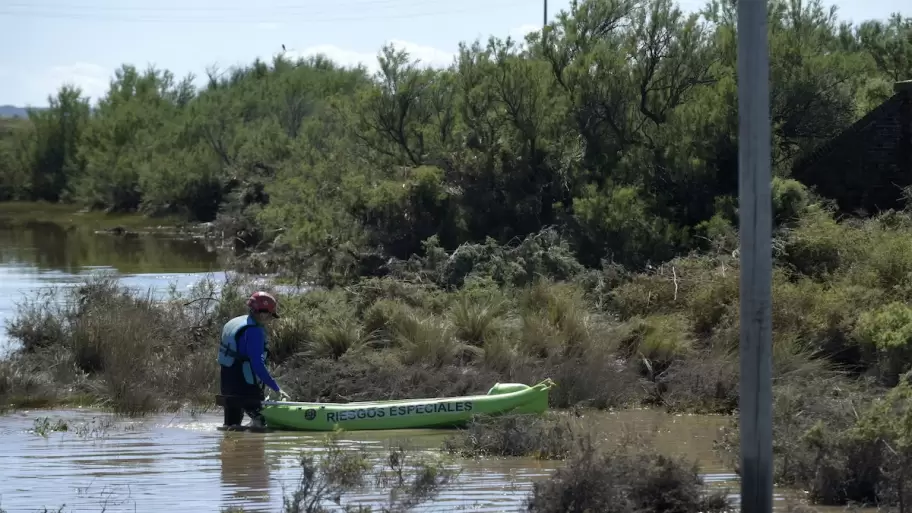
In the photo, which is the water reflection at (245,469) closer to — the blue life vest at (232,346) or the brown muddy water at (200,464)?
the brown muddy water at (200,464)

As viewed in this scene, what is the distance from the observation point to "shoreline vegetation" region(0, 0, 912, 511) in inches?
573

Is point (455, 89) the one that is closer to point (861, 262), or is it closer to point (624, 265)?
point (624, 265)

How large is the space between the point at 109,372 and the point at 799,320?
29.0 feet

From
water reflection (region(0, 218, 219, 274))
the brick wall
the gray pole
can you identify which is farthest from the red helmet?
Answer: water reflection (region(0, 218, 219, 274))

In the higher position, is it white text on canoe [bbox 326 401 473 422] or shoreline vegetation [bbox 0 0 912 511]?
shoreline vegetation [bbox 0 0 912 511]

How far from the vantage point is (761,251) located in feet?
23.8

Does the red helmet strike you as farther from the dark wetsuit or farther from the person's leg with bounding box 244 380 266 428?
the person's leg with bounding box 244 380 266 428

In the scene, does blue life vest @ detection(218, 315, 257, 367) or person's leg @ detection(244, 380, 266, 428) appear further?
person's leg @ detection(244, 380, 266, 428)

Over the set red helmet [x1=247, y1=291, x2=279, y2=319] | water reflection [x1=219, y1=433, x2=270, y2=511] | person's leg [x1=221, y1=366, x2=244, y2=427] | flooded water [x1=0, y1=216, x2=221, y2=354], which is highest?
flooded water [x1=0, y1=216, x2=221, y2=354]

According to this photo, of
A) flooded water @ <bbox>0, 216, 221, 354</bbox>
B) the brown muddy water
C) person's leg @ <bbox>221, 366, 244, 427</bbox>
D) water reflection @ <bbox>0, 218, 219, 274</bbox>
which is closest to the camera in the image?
the brown muddy water

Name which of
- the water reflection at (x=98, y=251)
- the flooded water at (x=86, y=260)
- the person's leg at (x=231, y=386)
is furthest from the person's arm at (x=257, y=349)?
the water reflection at (x=98, y=251)

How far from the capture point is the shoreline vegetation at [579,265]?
1456cm

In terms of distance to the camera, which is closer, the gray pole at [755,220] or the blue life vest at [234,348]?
the gray pole at [755,220]

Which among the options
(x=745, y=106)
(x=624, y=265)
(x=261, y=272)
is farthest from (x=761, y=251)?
(x=261, y=272)
